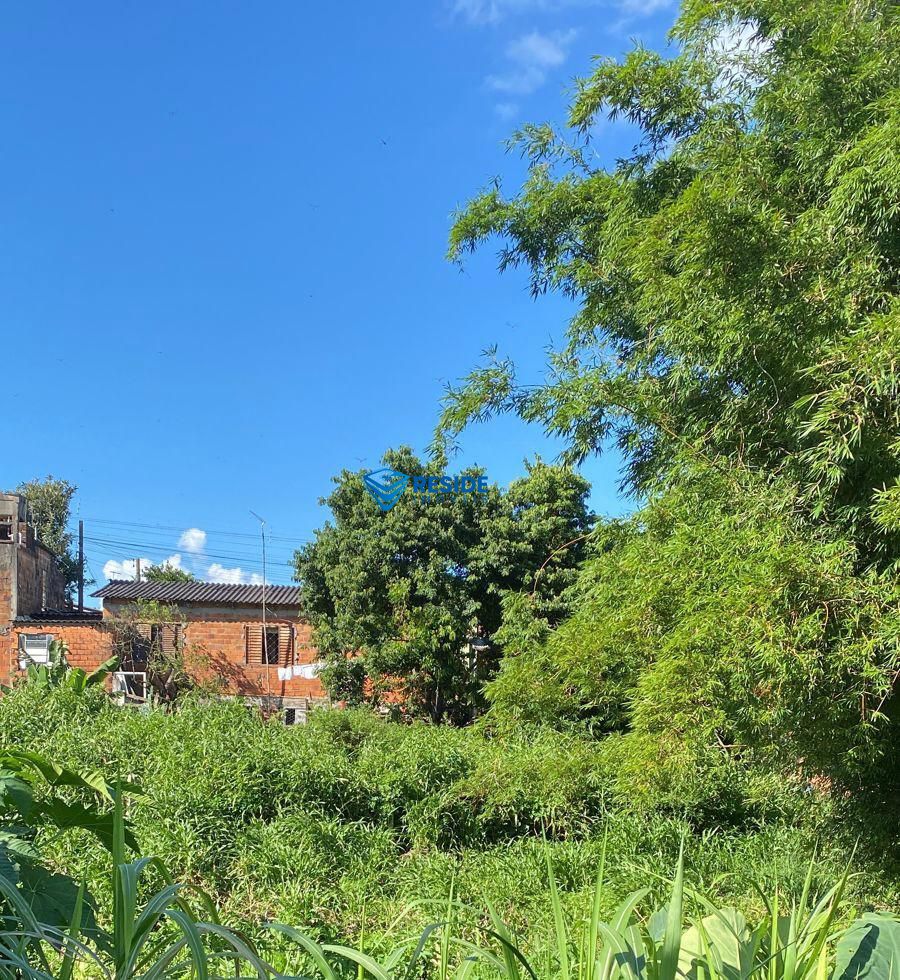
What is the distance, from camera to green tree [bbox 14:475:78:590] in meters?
22.4

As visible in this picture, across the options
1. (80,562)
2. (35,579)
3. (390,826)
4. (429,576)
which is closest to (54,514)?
(80,562)

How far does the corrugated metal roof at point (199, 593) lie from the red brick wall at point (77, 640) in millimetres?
907

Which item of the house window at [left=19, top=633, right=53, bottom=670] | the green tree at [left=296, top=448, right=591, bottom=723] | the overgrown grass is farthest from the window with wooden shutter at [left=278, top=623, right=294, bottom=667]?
the overgrown grass

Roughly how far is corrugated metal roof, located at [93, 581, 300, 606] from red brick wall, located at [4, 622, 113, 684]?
2.98ft

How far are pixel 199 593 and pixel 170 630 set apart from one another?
3.48 ft

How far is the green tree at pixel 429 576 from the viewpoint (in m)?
11.3

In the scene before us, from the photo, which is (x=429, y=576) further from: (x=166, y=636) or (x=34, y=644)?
(x=34, y=644)

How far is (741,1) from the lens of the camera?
3197mm

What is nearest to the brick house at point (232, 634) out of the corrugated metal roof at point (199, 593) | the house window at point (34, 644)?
the corrugated metal roof at point (199, 593)

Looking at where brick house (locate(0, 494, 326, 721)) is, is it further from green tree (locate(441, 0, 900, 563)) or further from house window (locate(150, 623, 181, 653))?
green tree (locate(441, 0, 900, 563))

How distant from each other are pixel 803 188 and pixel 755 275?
1.93ft

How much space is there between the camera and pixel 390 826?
482 centimetres

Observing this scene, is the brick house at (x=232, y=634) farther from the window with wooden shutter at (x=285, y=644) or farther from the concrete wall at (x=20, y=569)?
the concrete wall at (x=20, y=569)

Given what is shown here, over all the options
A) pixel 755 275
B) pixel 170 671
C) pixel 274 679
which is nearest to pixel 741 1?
pixel 755 275
